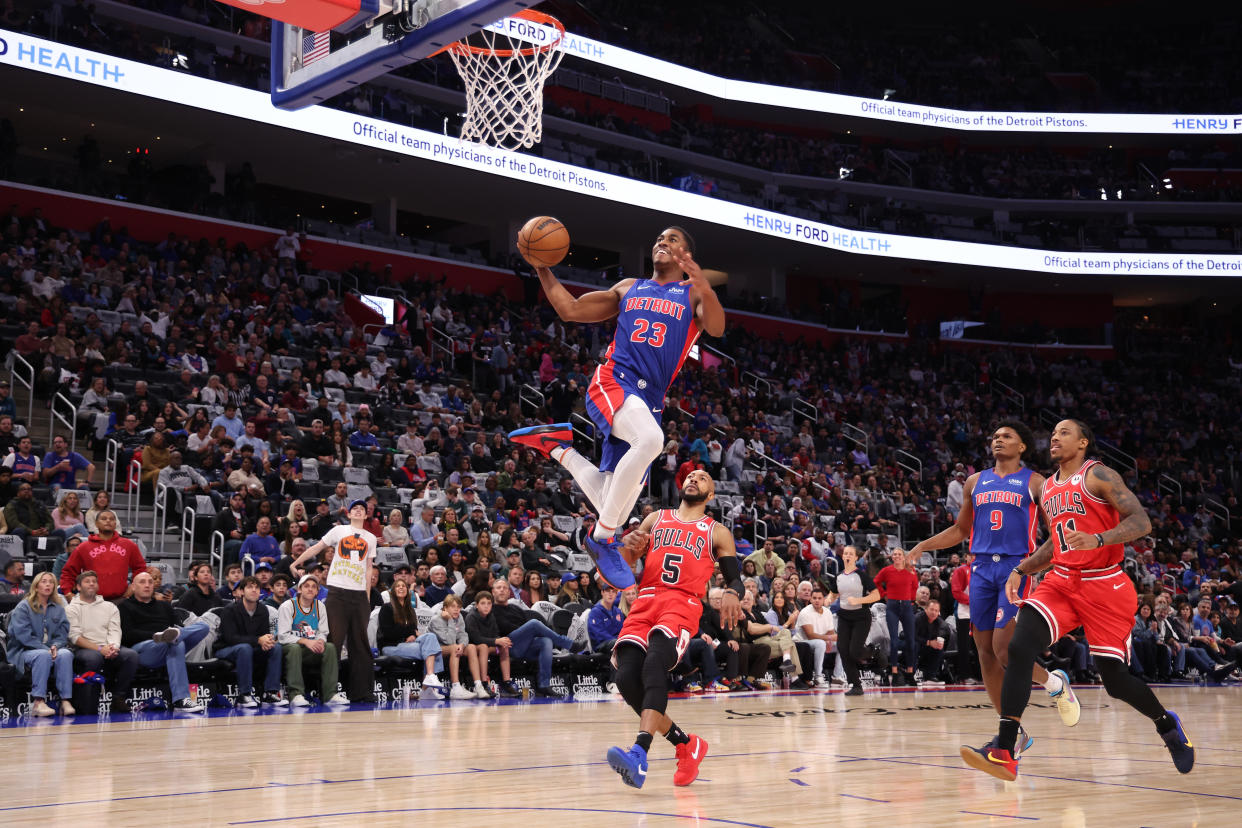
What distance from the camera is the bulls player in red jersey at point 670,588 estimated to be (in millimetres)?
6527

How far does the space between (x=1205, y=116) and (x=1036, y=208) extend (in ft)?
17.8

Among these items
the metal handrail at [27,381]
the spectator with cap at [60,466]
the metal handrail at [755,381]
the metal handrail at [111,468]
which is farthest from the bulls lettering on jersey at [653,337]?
the metal handrail at [755,381]

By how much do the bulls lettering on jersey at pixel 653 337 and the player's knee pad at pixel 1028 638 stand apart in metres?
2.30

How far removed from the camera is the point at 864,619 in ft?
45.4

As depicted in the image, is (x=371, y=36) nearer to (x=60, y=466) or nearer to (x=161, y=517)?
(x=60, y=466)

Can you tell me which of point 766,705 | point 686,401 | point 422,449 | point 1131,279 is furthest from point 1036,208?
point 766,705

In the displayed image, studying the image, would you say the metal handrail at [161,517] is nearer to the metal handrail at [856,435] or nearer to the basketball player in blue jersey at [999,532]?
the basketball player in blue jersey at [999,532]

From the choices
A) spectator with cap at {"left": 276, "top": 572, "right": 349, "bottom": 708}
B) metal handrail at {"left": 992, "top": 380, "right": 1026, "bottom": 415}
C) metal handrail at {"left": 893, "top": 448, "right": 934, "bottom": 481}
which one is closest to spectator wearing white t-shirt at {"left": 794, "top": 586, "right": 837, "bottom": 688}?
spectator with cap at {"left": 276, "top": 572, "right": 349, "bottom": 708}

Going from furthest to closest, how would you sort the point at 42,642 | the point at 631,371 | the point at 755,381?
the point at 755,381
the point at 42,642
the point at 631,371

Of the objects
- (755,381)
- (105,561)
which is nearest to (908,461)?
(755,381)

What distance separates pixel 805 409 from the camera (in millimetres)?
27594

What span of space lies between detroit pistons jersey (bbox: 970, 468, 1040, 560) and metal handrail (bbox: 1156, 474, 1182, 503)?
23.4 m

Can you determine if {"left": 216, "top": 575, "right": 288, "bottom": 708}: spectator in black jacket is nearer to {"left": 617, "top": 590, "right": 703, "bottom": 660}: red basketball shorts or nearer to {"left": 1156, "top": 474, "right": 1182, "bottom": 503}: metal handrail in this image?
{"left": 617, "top": 590, "right": 703, "bottom": 660}: red basketball shorts

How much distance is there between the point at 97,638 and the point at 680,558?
6098mm
